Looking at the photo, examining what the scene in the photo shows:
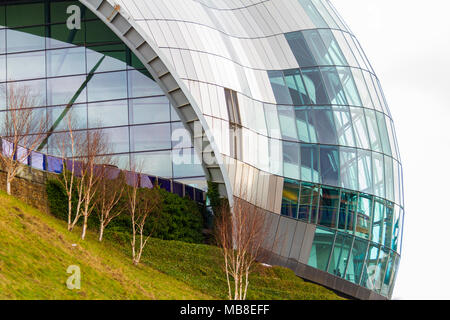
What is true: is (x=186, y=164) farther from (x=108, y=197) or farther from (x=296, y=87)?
(x=296, y=87)

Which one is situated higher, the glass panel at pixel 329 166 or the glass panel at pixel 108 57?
the glass panel at pixel 108 57

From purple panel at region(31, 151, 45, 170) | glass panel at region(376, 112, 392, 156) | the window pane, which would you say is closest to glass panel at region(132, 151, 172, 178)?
the window pane

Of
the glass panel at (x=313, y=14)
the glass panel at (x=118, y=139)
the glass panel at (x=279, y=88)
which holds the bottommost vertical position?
the glass panel at (x=118, y=139)

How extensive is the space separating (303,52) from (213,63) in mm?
4830

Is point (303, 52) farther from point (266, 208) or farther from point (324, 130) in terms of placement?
point (266, 208)

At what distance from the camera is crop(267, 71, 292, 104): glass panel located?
122ft

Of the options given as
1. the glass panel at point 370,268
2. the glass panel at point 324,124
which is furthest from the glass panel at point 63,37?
the glass panel at point 370,268

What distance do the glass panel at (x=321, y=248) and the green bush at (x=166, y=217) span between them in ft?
16.1

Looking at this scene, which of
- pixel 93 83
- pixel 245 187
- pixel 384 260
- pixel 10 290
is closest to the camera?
pixel 10 290

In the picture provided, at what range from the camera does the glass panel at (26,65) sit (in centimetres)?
4150

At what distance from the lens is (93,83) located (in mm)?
40750

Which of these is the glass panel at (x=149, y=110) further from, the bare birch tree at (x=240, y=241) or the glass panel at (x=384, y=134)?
the glass panel at (x=384, y=134)

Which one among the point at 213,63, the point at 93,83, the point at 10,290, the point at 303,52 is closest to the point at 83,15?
the point at 93,83

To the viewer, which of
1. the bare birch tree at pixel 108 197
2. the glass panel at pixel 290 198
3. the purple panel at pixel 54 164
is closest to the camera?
the bare birch tree at pixel 108 197
